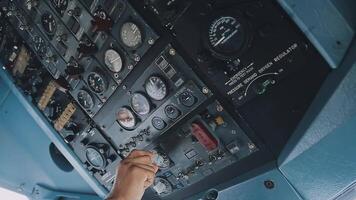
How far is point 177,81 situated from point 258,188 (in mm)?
586

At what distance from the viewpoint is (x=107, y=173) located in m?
2.64

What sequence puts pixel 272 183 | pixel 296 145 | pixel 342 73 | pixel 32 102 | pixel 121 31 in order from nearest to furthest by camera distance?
pixel 342 73
pixel 296 145
pixel 272 183
pixel 121 31
pixel 32 102

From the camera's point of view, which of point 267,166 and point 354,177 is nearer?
point 354,177

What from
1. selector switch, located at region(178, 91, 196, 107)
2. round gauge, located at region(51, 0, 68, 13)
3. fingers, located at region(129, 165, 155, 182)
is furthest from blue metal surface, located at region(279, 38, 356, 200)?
round gauge, located at region(51, 0, 68, 13)

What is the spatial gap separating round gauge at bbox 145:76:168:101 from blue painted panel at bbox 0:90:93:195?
1.44m

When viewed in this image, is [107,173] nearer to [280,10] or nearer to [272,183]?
[272,183]

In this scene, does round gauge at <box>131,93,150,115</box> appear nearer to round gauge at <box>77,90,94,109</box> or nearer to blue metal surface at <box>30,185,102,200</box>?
round gauge at <box>77,90,94,109</box>

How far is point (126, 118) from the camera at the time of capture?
228 cm

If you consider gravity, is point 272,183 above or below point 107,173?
below

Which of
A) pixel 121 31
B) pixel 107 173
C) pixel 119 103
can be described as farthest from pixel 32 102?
pixel 121 31

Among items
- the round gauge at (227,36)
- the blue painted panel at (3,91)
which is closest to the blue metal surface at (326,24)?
the round gauge at (227,36)

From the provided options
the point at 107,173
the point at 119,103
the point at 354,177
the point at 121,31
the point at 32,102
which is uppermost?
the point at 32,102

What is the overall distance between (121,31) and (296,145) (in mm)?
1018

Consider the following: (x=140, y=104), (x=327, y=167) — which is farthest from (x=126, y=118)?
(x=327, y=167)
